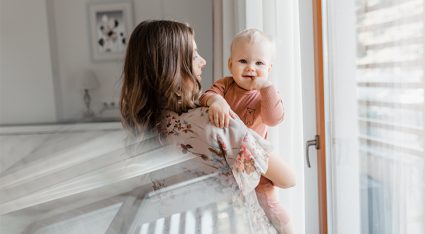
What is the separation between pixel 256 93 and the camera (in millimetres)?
704

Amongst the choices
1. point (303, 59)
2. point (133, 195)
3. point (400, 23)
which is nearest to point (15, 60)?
point (133, 195)

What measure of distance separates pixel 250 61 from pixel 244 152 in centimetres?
18

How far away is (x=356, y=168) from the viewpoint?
0.86 metres

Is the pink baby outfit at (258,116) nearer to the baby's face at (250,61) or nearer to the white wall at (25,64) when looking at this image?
the baby's face at (250,61)

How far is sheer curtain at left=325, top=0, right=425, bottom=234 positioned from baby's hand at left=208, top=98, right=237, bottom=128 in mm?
289

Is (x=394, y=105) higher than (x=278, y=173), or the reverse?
(x=394, y=105)

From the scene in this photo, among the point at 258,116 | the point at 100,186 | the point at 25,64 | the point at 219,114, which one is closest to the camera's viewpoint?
the point at 219,114

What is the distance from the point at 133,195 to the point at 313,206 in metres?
0.58

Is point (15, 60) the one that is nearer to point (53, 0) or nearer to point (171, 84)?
point (53, 0)

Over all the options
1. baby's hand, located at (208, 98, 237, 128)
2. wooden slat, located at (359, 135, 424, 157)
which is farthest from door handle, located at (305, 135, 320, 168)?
baby's hand, located at (208, 98, 237, 128)

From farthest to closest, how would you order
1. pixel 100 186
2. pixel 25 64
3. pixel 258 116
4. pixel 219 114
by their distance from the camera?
pixel 25 64
pixel 100 186
pixel 258 116
pixel 219 114

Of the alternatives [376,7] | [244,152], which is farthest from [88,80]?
[376,7]

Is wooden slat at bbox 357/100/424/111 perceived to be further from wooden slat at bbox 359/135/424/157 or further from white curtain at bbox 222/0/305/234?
white curtain at bbox 222/0/305/234

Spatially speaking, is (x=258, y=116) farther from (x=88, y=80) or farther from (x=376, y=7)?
(x=88, y=80)
